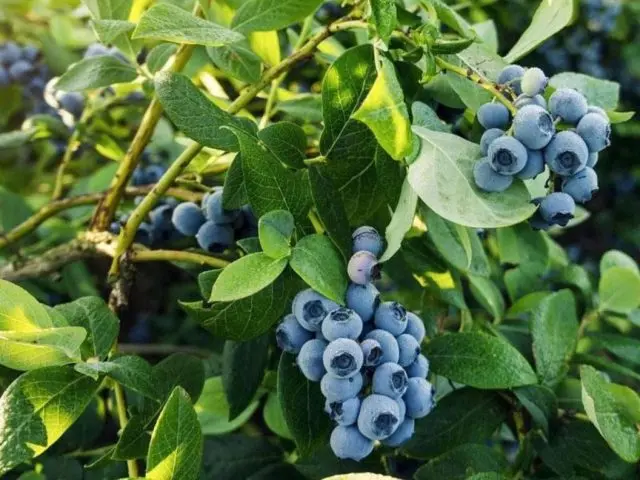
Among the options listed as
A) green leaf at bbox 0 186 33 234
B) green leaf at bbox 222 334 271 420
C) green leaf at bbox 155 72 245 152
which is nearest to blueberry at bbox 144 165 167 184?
green leaf at bbox 0 186 33 234

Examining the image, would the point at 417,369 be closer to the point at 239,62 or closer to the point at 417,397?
the point at 417,397

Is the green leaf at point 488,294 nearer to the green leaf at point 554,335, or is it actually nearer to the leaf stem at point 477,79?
the green leaf at point 554,335

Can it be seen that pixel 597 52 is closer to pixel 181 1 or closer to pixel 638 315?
pixel 638 315

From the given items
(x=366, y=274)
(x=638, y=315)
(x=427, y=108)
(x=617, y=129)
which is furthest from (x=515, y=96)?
(x=617, y=129)

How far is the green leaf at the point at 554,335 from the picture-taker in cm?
98

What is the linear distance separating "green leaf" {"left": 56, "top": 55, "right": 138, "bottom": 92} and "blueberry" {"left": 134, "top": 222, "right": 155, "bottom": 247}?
0.20 meters

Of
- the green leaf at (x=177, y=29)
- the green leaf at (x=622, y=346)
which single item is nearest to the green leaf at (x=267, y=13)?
the green leaf at (x=177, y=29)

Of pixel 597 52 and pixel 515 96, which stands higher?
pixel 515 96

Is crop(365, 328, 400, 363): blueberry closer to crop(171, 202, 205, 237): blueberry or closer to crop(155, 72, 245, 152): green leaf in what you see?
crop(155, 72, 245, 152): green leaf

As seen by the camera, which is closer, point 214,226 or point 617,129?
point 214,226

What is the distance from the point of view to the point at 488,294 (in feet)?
3.51

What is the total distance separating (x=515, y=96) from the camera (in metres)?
0.77

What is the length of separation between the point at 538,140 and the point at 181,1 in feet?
1.76

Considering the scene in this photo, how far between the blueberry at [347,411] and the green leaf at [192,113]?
0.25m
